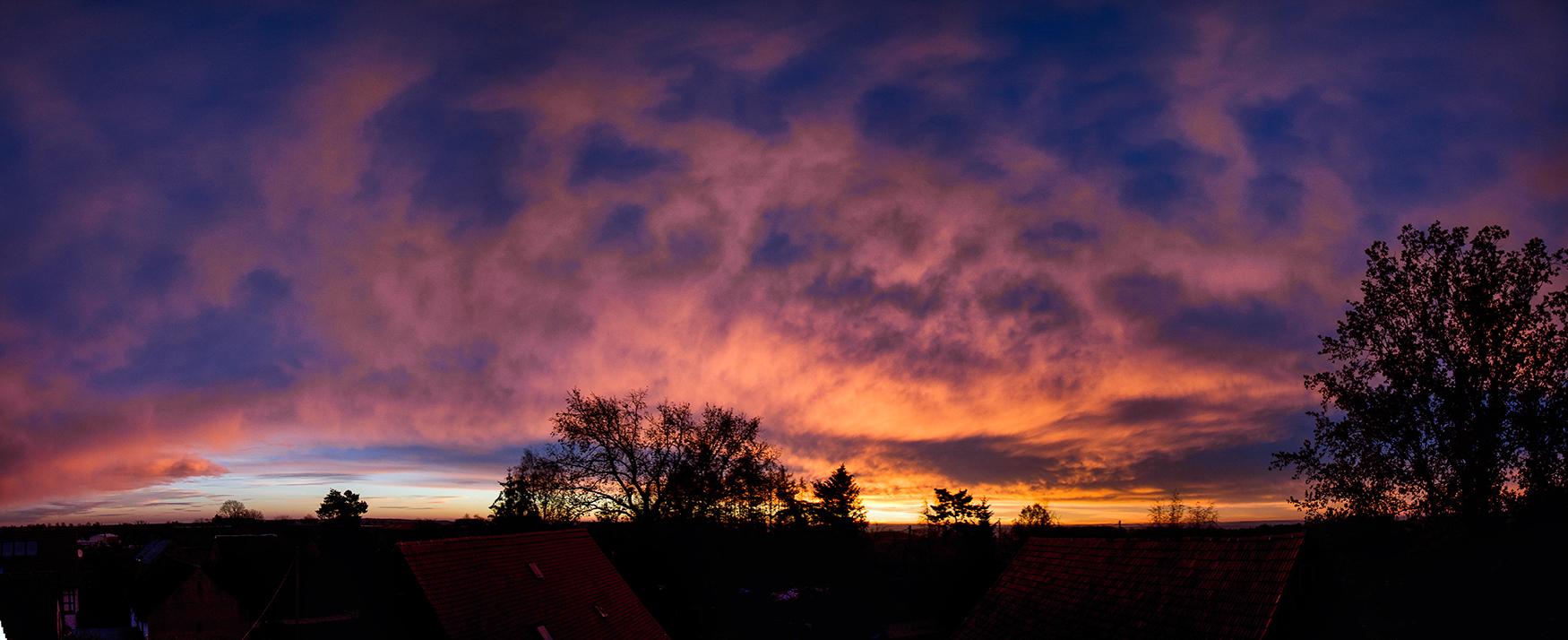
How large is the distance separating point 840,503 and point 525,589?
171 feet

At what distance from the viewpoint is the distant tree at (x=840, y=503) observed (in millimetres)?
69938

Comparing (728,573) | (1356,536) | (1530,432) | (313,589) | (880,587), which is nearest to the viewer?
(1530,432)

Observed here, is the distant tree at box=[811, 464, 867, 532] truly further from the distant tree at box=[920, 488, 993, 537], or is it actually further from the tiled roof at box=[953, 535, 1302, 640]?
the tiled roof at box=[953, 535, 1302, 640]

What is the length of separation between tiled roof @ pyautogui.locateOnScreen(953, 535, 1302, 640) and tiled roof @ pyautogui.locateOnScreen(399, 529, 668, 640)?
1269 cm

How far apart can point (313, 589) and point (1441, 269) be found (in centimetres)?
8402

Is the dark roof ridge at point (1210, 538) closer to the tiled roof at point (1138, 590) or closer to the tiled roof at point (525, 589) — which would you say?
the tiled roof at point (1138, 590)

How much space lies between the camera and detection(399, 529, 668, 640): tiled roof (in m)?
21.2

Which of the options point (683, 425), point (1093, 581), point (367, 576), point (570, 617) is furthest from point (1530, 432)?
point (367, 576)

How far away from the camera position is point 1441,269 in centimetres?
2558

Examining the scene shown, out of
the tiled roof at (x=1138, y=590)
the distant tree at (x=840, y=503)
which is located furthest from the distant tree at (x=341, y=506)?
the tiled roof at (x=1138, y=590)

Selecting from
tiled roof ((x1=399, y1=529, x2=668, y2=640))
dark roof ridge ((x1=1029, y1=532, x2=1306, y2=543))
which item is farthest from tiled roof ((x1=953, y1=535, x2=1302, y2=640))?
tiled roof ((x1=399, y1=529, x2=668, y2=640))

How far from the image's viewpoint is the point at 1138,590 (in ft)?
64.4

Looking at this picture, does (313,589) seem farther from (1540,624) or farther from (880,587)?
(1540,624)

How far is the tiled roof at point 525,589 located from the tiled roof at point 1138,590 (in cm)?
1269
